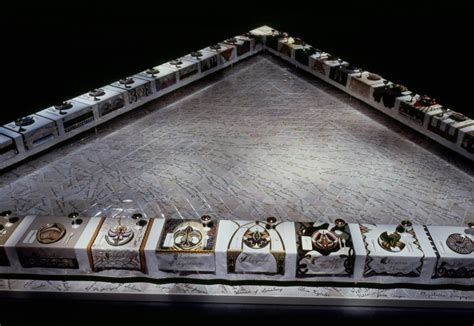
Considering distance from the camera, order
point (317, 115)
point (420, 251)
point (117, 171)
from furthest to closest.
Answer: point (317, 115)
point (117, 171)
point (420, 251)

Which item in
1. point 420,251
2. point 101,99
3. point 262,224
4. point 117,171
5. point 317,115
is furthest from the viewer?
point 317,115

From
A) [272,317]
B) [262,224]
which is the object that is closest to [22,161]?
[262,224]

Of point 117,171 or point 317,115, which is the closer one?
point 117,171

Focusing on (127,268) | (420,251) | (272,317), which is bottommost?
(272,317)

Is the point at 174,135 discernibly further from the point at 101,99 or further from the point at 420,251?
the point at 420,251

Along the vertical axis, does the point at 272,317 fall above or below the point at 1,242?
below

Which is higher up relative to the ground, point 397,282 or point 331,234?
point 331,234

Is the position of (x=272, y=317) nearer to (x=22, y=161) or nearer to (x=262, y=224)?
(x=262, y=224)

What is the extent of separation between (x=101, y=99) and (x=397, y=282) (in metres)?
5.31

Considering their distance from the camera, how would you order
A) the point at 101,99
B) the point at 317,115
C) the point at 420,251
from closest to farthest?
the point at 420,251 → the point at 101,99 → the point at 317,115

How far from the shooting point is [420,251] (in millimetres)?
4199

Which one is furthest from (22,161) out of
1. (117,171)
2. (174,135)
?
(174,135)

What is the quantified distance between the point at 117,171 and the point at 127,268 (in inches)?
85.4

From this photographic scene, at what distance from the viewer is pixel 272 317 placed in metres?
4.32
